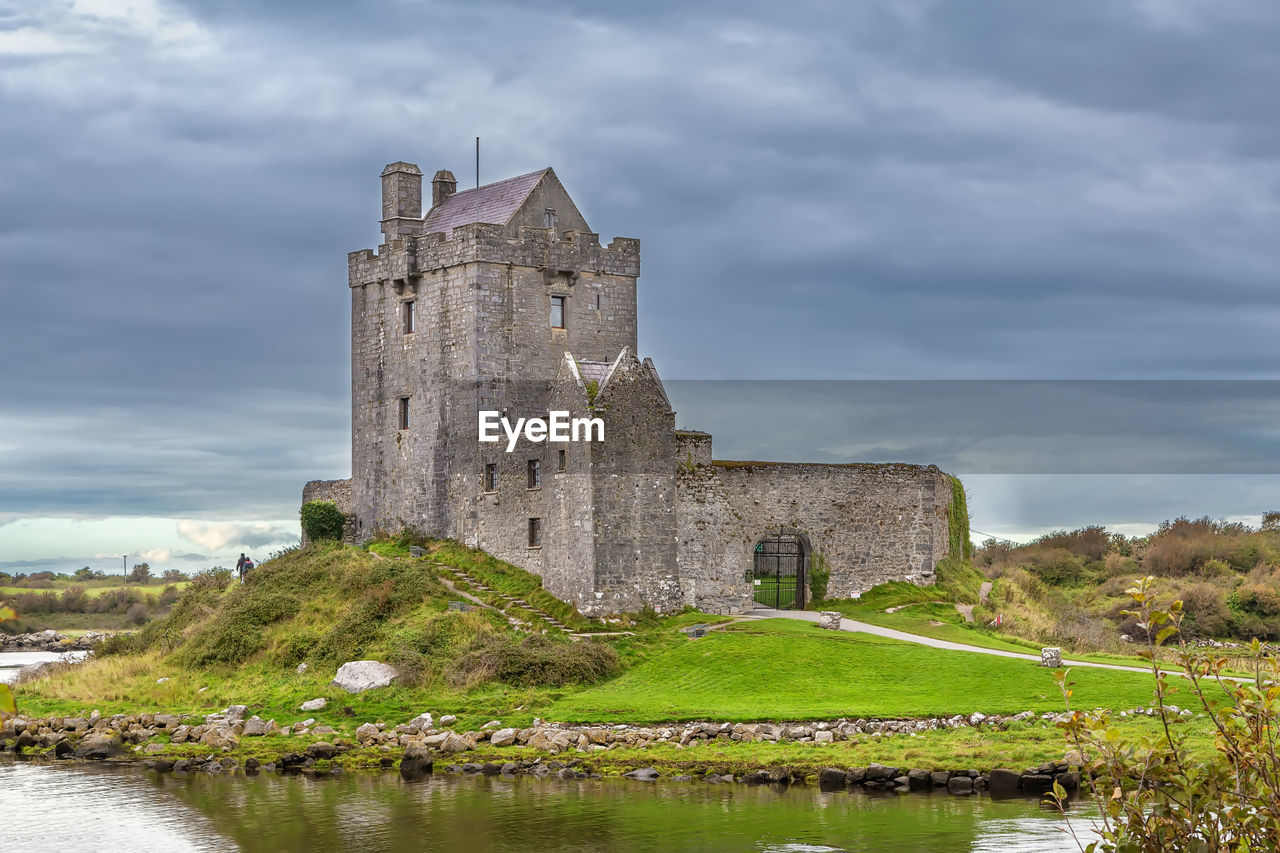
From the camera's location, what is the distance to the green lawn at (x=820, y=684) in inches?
1156

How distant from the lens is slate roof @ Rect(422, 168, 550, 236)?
45625 mm

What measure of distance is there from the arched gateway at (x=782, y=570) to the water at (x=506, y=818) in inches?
635

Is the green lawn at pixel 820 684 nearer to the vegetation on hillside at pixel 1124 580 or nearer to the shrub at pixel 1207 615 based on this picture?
the vegetation on hillside at pixel 1124 580

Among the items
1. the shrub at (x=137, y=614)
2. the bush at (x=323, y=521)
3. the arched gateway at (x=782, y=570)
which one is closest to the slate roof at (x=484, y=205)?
the bush at (x=323, y=521)

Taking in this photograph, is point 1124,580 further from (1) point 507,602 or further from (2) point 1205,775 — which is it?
(2) point 1205,775

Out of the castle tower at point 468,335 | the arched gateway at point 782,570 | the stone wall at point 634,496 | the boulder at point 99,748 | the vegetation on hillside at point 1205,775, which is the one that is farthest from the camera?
the castle tower at point 468,335

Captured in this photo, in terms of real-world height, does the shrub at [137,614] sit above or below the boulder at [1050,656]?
below

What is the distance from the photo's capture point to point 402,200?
47656 millimetres

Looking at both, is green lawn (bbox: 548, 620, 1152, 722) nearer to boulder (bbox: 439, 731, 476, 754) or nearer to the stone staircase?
boulder (bbox: 439, 731, 476, 754)

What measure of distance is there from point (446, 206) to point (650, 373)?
508 inches

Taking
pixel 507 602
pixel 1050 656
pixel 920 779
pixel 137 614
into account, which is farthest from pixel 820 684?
pixel 137 614

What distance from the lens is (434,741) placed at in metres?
30.0

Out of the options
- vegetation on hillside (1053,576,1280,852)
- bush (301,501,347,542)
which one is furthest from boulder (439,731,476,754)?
vegetation on hillside (1053,576,1280,852)

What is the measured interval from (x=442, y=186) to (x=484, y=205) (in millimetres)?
3783
